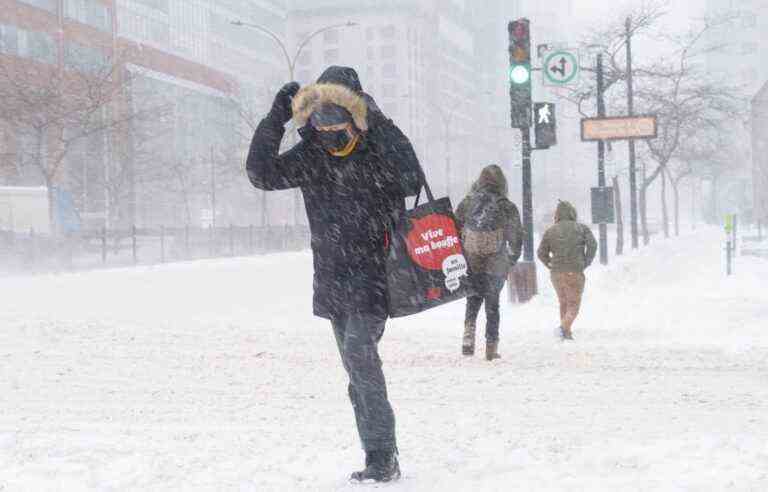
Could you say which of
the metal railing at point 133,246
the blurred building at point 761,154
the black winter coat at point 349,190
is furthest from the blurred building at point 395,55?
the black winter coat at point 349,190

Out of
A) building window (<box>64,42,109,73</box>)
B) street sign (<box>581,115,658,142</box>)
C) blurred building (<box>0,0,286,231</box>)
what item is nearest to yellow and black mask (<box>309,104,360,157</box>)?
street sign (<box>581,115,658,142</box>)

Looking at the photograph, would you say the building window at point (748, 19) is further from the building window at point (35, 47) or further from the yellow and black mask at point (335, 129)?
the yellow and black mask at point (335, 129)

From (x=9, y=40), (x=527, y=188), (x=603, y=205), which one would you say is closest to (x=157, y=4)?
(x=9, y=40)

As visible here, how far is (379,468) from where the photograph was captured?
4480 millimetres

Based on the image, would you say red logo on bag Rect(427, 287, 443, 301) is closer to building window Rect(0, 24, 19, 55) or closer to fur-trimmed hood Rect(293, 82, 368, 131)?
Answer: fur-trimmed hood Rect(293, 82, 368, 131)

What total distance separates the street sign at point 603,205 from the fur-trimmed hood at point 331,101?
1673cm

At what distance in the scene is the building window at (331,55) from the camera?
138 meters

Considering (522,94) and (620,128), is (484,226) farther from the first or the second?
(620,128)

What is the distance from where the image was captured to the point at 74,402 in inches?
272

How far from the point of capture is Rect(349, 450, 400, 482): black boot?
4.48m

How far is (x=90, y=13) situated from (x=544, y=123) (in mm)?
49879

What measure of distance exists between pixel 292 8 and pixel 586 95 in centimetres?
11196

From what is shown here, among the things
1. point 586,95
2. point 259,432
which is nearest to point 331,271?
point 259,432

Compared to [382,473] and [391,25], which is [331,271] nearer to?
[382,473]
